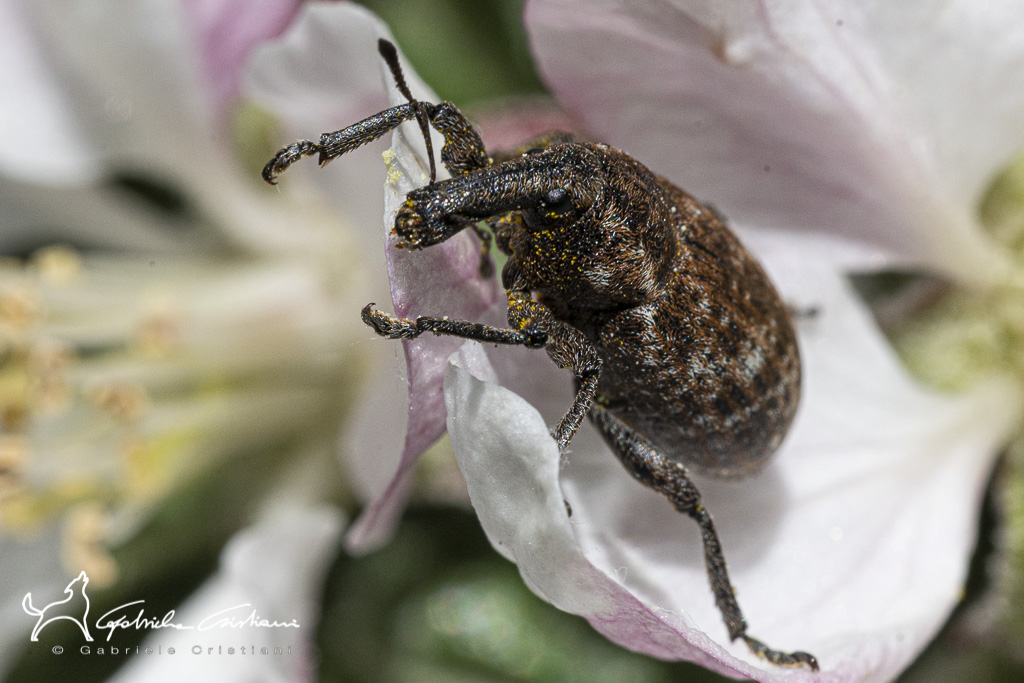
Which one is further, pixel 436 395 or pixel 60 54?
pixel 60 54

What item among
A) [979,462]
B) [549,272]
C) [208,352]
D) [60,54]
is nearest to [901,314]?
[979,462]

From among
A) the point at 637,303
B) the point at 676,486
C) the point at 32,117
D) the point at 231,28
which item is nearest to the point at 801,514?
the point at 676,486

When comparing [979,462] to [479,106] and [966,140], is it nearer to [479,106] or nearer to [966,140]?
[966,140]

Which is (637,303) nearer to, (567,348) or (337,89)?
(567,348)

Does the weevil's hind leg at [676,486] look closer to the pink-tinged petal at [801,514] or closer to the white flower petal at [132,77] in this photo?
the pink-tinged petal at [801,514]

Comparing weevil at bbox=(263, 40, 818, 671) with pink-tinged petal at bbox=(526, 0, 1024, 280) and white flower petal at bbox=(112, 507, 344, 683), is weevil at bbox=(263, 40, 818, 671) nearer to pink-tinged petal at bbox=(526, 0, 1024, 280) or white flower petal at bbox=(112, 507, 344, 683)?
pink-tinged petal at bbox=(526, 0, 1024, 280)

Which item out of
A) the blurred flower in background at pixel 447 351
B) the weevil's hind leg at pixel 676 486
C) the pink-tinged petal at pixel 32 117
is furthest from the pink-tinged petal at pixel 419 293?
the pink-tinged petal at pixel 32 117
